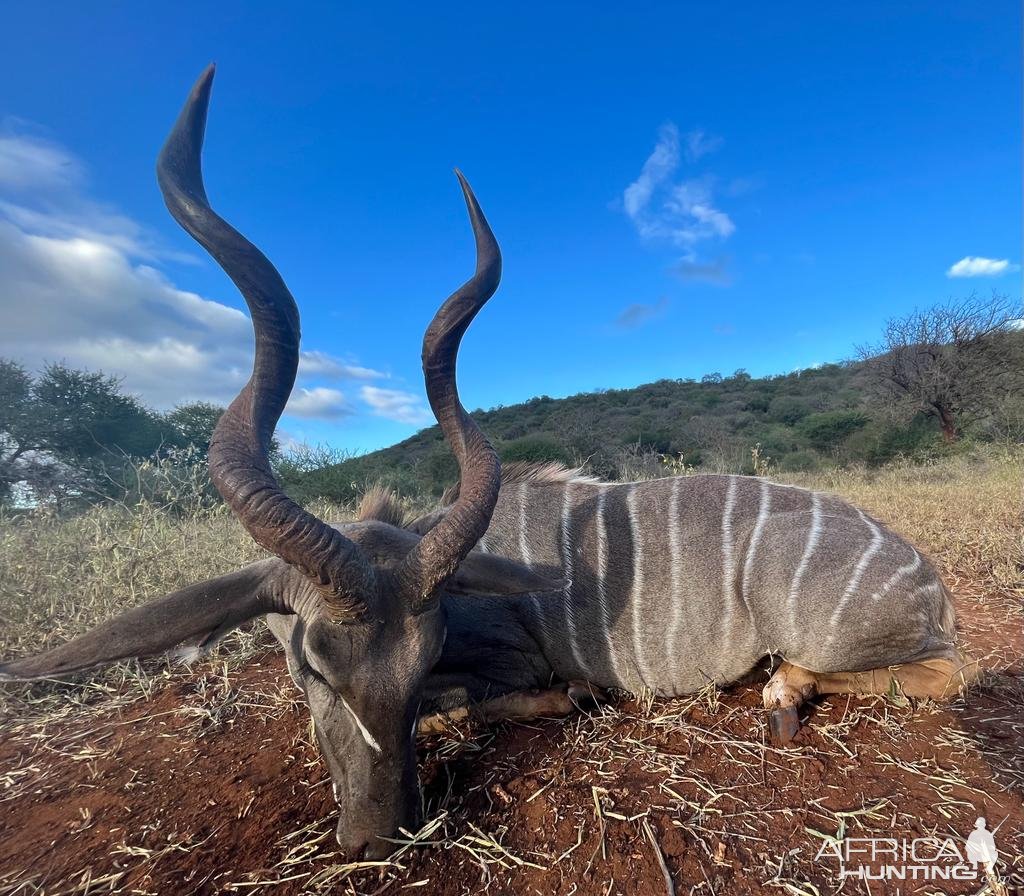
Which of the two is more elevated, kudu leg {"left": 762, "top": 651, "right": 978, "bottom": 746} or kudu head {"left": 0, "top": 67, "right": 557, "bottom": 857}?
kudu head {"left": 0, "top": 67, "right": 557, "bottom": 857}

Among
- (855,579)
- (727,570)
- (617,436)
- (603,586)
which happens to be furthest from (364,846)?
(617,436)

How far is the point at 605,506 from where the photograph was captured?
3348 mm

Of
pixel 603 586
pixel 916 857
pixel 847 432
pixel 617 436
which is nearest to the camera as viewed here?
pixel 916 857

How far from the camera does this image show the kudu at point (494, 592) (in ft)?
6.38

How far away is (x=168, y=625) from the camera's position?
6.54 feet

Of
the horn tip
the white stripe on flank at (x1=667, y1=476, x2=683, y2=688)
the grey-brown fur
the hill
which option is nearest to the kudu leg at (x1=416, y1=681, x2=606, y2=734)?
the grey-brown fur

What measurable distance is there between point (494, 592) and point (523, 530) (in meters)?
0.79

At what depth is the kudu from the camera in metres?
1.94

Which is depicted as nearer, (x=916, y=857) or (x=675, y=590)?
(x=916, y=857)

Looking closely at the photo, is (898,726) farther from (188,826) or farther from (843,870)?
(188,826)

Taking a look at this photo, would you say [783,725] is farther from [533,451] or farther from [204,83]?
[533,451]

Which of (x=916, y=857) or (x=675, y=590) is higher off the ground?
(x=675, y=590)

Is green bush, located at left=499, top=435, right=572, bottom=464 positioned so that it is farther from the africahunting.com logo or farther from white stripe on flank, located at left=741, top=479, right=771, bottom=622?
the africahunting.com logo

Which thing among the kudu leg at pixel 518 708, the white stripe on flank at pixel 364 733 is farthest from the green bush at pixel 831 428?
the white stripe on flank at pixel 364 733
